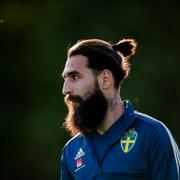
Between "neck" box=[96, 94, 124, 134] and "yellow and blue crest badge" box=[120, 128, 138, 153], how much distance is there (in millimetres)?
175

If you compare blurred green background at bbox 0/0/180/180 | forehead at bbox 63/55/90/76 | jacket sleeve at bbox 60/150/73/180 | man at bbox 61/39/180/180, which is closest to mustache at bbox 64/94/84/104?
man at bbox 61/39/180/180

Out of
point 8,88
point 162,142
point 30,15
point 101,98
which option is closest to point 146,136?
point 162,142

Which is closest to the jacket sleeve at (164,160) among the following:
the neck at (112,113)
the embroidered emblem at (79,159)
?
the neck at (112,113)

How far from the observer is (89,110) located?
5.60m

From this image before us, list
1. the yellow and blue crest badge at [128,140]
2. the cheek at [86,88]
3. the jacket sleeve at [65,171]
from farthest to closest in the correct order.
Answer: the jacket sleeve at [65,171], the cheek at [86,88], the yellow and blue crest badge at [128,140]

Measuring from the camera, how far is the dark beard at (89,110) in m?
5.55

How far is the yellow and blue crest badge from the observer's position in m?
5.30

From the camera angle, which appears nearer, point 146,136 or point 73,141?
point 146,136

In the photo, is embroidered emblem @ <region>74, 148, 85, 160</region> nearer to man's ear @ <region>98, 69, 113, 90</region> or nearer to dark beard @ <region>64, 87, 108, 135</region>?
dark beard @ <region>64, 87, 108, 135</region>

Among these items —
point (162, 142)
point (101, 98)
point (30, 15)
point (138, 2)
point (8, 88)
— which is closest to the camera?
point (162, 142)

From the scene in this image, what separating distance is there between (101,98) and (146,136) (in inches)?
20.4

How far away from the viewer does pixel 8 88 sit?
60.3 feet

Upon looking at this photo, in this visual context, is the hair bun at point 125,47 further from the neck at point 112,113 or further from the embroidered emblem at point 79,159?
the embroidered emblem at point 79,159

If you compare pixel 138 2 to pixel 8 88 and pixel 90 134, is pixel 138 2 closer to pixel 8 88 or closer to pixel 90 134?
pixel 8 88
